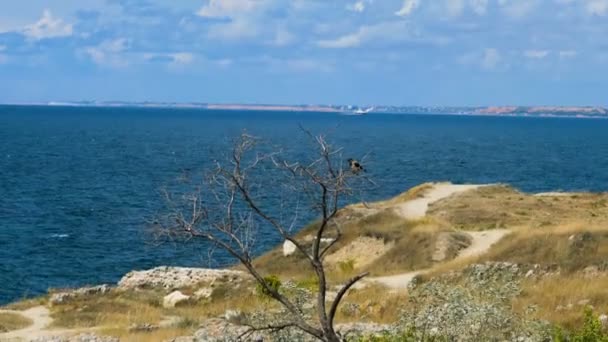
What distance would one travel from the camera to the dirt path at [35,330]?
2289 centimetres

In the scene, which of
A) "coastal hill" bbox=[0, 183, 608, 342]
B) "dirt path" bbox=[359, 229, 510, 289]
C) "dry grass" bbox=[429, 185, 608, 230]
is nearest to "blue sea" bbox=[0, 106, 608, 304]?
"coastal hill" bbox=[0, 183, 608, 342]

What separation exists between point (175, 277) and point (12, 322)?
10.9 metres

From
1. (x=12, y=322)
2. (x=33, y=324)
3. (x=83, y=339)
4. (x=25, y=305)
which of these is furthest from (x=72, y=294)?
(x=83, y=339)

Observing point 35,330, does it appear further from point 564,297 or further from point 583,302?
point 583,302

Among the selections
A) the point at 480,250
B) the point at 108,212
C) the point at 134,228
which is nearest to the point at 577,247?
the point at 480,250

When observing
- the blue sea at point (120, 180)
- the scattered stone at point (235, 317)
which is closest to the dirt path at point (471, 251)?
the blue sea at point (120, 180)

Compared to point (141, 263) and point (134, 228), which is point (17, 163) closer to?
point (134, 228)

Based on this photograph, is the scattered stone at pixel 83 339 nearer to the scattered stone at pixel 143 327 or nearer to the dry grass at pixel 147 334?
the dry grass at pixel 147 334

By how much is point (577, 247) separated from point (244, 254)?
22.9 m

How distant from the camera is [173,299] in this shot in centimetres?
3011

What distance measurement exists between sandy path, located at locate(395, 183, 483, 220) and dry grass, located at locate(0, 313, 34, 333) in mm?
23061

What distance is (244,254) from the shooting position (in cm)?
1130

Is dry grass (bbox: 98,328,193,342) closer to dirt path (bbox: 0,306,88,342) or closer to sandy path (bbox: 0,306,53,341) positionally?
dirt path (bbox: 0,306,88,342)

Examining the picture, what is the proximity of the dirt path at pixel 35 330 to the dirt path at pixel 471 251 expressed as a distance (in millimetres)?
10566
